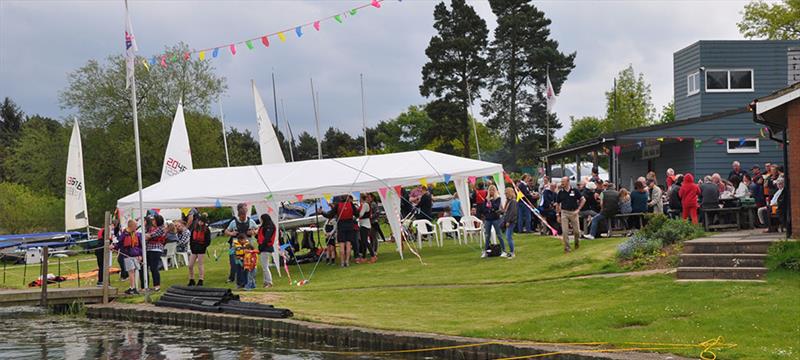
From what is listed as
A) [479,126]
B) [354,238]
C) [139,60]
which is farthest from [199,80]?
[354,238]

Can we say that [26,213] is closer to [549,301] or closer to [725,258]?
[549,301]

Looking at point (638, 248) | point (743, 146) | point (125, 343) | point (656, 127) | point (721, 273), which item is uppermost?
point (656, 127)

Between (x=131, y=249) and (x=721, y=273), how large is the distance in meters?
12.4

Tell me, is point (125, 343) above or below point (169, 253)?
below

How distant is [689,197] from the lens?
20438 mm

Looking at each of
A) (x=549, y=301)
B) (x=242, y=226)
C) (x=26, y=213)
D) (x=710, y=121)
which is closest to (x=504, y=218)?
(x=242, y=226)

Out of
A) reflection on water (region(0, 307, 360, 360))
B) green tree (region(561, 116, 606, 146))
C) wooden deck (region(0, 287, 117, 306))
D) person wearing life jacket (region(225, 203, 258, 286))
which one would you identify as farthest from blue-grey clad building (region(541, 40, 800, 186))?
green tree (region(561, 116, 606, 146))

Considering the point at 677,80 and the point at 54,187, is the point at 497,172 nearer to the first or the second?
the point at 677,80

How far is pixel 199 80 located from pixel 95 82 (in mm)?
6148

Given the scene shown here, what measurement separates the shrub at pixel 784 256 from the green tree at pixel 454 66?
45.3 metres

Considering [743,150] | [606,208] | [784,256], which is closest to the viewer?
[784,256]

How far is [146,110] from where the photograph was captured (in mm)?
55594

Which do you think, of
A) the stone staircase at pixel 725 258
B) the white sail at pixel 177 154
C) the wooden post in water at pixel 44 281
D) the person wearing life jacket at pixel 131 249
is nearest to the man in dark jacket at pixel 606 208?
the stone staircase at pixel 725 258

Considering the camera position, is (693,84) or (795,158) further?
(693,84)
